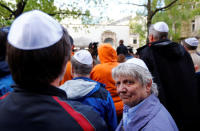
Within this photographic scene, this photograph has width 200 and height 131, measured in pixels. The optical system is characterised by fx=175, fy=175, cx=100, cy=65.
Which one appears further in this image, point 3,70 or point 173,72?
point 173,72

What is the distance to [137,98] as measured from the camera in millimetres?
1704

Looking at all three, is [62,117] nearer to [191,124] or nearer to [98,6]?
[191,124]

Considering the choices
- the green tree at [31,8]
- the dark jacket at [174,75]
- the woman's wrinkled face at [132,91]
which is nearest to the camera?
the woman's wrinkled face at [132,91]

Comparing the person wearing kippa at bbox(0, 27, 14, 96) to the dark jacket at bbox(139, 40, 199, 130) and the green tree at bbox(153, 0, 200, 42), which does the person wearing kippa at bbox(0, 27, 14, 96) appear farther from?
the green tree at bbox(153, 0, 200, 42)

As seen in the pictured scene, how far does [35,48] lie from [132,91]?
3.90 feet

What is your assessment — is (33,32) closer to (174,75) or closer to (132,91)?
(132,91)

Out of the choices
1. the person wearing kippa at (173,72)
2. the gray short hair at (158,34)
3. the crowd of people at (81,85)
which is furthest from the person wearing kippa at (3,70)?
the gray short hair at (158,34)

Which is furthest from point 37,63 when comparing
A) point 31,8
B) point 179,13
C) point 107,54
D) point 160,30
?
point 179,13

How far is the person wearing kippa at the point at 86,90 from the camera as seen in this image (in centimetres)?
197

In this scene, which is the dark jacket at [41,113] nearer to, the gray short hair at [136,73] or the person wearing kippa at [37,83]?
the person wearing kippa at [37,83]

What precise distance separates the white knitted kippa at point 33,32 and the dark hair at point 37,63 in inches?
0.9

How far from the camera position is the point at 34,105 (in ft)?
2.49

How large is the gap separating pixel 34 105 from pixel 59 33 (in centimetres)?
35

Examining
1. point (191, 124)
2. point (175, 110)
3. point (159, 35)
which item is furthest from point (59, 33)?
point (191, 124)
